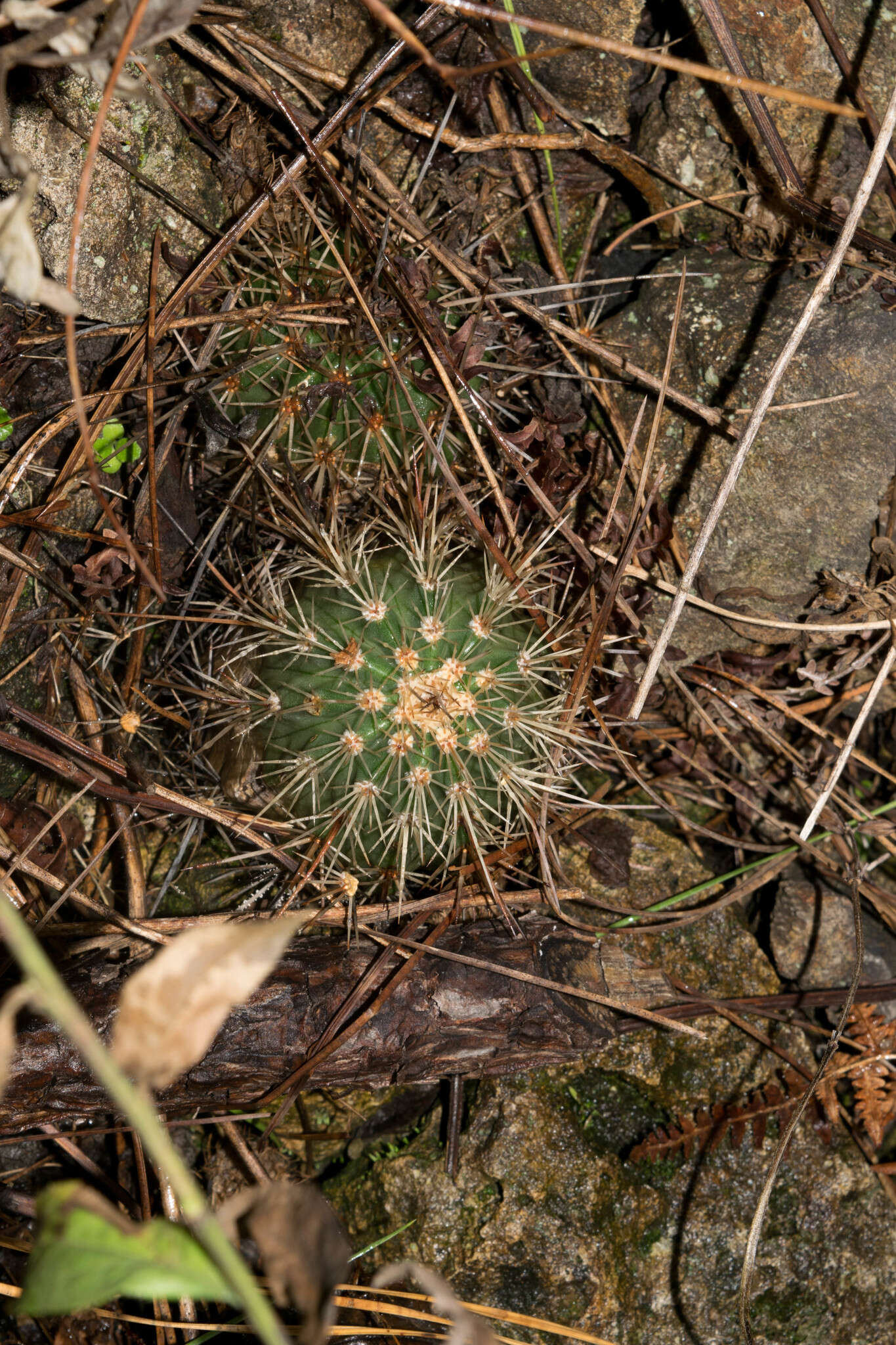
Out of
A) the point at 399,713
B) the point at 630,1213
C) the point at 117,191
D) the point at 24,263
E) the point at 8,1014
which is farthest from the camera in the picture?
the point at 630,1213

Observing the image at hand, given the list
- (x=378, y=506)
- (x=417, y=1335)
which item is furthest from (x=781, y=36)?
(x=417, y=1335)

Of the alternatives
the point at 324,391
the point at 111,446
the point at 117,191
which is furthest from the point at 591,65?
the point at 111,446

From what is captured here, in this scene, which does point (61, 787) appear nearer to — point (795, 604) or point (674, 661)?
point (674, 661)

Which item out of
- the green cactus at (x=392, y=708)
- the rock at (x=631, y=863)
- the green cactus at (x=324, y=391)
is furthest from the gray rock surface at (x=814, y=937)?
the green cactus at (x=324, y=391)

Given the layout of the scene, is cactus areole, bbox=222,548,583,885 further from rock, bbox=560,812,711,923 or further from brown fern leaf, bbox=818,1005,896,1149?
brown fern leaf, bbox=818,1005,896,1149

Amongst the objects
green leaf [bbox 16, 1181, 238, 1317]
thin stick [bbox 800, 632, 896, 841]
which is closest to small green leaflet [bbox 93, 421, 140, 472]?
green leaf [bbox 16, 1181, 238, 1317]

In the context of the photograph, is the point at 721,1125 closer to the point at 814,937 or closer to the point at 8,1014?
the point at 814,937
